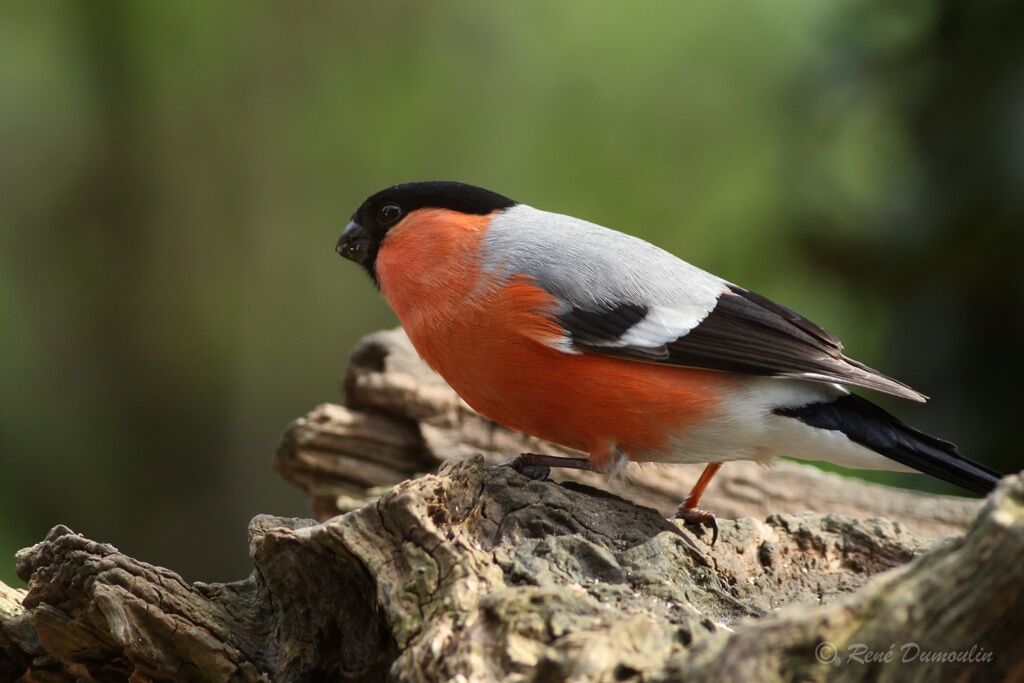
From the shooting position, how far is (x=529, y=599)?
2.03 metres

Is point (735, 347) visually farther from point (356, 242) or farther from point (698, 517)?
point (356, 242)

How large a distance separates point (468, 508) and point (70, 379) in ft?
17.0

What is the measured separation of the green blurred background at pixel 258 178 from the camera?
6613mm

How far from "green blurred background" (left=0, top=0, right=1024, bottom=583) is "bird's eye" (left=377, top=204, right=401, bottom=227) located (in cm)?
266

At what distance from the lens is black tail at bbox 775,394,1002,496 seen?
312cm

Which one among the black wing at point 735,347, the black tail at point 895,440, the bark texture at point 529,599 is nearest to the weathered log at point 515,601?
the bark texture at point 529,599

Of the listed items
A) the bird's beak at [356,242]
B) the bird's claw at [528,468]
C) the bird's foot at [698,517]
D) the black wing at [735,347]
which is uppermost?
the bird's beak at [356,242]

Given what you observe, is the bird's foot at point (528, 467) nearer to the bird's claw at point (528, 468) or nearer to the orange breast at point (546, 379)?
the bird's claw at point (528, 468)

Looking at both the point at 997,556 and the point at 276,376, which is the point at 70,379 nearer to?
the point at 276,376

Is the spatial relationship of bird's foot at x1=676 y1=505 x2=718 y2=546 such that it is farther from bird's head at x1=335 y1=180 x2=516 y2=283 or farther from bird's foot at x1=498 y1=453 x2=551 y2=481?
bird's head at x1=335 y1=180 x2=516 y2=283

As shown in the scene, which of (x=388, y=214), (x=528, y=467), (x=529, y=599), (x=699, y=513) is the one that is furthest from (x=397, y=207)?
(x=529, y=599)

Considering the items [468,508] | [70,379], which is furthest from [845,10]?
[70,379]

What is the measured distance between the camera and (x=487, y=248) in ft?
11.3

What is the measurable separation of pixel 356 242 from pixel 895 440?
195 cm
